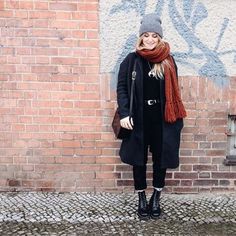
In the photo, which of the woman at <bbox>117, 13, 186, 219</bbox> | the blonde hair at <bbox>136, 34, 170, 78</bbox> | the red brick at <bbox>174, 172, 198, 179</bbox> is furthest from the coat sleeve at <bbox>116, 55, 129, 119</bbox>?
the red brick at <bbox>174, 172, 198, 179</bbox>

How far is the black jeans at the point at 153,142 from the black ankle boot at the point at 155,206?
89 mm

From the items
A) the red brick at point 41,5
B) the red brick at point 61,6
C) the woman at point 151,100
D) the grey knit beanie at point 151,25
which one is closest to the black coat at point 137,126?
the woman at point 151,100

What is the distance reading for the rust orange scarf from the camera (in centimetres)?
346

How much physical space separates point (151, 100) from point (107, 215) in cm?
111

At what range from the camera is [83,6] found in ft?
12.9

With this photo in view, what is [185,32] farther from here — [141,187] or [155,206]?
[155,206]

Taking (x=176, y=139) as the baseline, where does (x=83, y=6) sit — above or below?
above

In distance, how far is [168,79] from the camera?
3.53m

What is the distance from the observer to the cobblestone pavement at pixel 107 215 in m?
3.57

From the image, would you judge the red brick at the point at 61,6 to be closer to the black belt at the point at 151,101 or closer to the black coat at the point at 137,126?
the black coat at the point at 137,126

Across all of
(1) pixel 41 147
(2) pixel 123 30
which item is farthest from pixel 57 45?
(1) pixel 41 147

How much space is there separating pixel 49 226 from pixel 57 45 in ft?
5.36

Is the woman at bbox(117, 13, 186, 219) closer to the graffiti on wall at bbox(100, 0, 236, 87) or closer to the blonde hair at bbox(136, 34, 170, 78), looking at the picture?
the blonde hair at bbox(136, 34, 170, 78)

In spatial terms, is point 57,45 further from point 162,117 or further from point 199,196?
point 199,196
